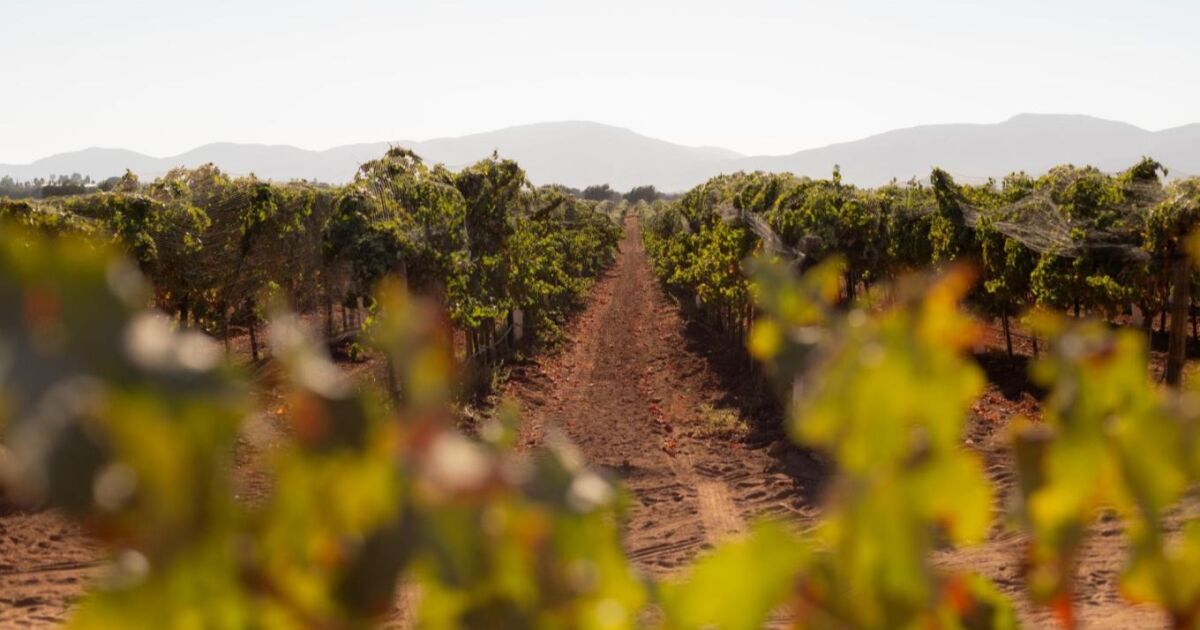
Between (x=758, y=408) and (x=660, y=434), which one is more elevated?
(x=758, y=408)

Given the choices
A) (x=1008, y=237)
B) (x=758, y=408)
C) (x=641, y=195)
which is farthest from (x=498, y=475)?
(x=641, y=195)

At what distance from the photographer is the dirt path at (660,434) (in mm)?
12562

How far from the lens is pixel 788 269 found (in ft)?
2.64

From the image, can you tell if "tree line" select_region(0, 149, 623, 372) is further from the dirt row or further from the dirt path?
the dirt row

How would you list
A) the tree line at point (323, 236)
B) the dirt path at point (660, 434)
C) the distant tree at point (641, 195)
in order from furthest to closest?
the distant tree at point (641, 195) < the tree line at point (323, 236) < the dirt path at point (660, 434)

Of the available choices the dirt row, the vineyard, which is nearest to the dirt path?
the dirt row

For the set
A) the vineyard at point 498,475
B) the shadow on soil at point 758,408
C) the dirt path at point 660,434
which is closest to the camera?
the vineyard at point 498,475

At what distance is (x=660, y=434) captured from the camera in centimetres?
1734

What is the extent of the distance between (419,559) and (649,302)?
39371 millimetres

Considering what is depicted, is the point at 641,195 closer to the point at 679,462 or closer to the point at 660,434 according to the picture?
the point at 660,434

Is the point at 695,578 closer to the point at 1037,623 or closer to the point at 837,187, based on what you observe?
the point at 1037,623

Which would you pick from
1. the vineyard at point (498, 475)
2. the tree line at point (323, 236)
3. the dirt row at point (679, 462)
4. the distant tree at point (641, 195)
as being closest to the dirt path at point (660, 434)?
the dirt row at point (679, 462)

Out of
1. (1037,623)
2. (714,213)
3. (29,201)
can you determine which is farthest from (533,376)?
(1037,623)

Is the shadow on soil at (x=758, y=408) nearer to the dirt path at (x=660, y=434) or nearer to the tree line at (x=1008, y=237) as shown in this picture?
the dirt path at (x=660, y=434)
